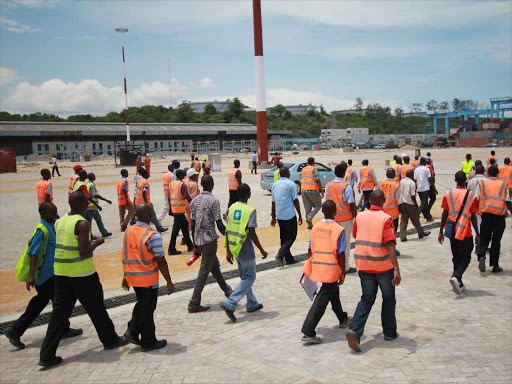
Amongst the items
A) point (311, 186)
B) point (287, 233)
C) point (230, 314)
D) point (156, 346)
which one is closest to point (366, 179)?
point (311, 186)

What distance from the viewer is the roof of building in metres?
60.1

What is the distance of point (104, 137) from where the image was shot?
66.1 meters

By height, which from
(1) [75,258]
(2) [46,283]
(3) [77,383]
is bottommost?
(3) [77,383]

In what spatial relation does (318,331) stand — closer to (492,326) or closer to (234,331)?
(234,331)

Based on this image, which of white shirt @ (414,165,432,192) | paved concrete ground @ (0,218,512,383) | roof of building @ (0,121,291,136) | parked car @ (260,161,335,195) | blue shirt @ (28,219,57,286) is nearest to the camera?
paved concrete ground @ (0,218,512,383)

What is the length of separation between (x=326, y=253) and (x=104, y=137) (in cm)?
6500

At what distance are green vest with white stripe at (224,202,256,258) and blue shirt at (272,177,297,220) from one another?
2662mm

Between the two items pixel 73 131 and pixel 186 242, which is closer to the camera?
pixel 186 242

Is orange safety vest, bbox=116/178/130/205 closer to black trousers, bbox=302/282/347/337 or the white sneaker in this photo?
black trousers, bbox=302/282/347/337

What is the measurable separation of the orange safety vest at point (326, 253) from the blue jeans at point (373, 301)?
1.20ft

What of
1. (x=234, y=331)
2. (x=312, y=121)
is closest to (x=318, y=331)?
(x=234, y=331)

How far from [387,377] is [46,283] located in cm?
419

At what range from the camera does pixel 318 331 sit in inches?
236

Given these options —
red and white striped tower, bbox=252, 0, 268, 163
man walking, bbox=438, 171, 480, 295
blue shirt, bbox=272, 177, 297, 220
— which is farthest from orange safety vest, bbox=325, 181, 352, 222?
red and white striped tower, bbox=252, 0, 268, 163
